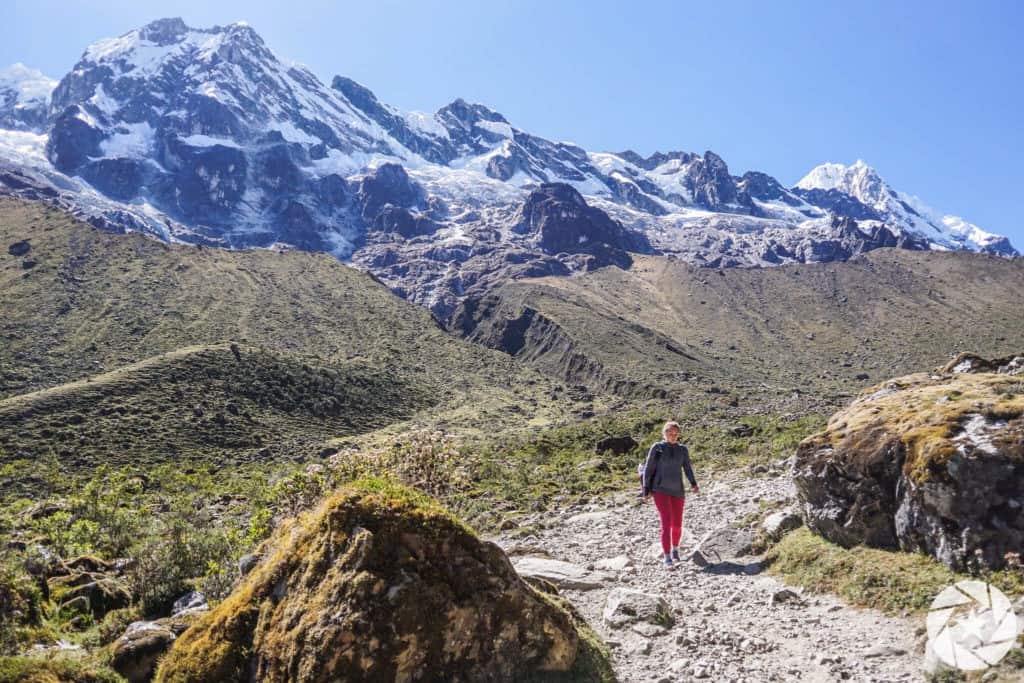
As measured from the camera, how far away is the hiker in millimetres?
12156

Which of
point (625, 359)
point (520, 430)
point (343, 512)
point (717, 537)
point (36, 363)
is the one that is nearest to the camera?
point (343, 512)

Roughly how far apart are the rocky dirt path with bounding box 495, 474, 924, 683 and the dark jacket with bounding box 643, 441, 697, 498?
1586mm

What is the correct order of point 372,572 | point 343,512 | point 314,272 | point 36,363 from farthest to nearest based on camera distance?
point 314,272, point 36,363, point 343,512, point 372,572

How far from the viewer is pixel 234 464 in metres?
61.8

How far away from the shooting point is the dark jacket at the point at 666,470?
1213 cm

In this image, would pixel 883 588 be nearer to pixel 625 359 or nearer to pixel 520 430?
pixel 520 430

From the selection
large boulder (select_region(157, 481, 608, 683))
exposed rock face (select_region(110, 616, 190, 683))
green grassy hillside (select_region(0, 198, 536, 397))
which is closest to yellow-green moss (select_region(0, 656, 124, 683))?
exposed rock face (select_region(110, 616, 190, 683))

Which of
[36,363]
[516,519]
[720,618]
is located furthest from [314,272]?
[720,618]

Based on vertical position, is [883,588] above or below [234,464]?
above

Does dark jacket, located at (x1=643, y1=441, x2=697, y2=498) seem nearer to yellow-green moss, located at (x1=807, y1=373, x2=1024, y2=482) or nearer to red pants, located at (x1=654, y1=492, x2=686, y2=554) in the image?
red pants, located at (x1=654, y1=492, x2=686, y2=554)

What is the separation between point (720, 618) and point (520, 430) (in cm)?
7226

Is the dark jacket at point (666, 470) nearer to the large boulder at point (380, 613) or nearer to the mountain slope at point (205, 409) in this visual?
the large boulder at point (380, 613)

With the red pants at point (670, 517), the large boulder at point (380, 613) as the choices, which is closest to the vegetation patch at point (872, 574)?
the red pants at point (670, 517)

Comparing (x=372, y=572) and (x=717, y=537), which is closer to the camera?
(x=372, y=572)
